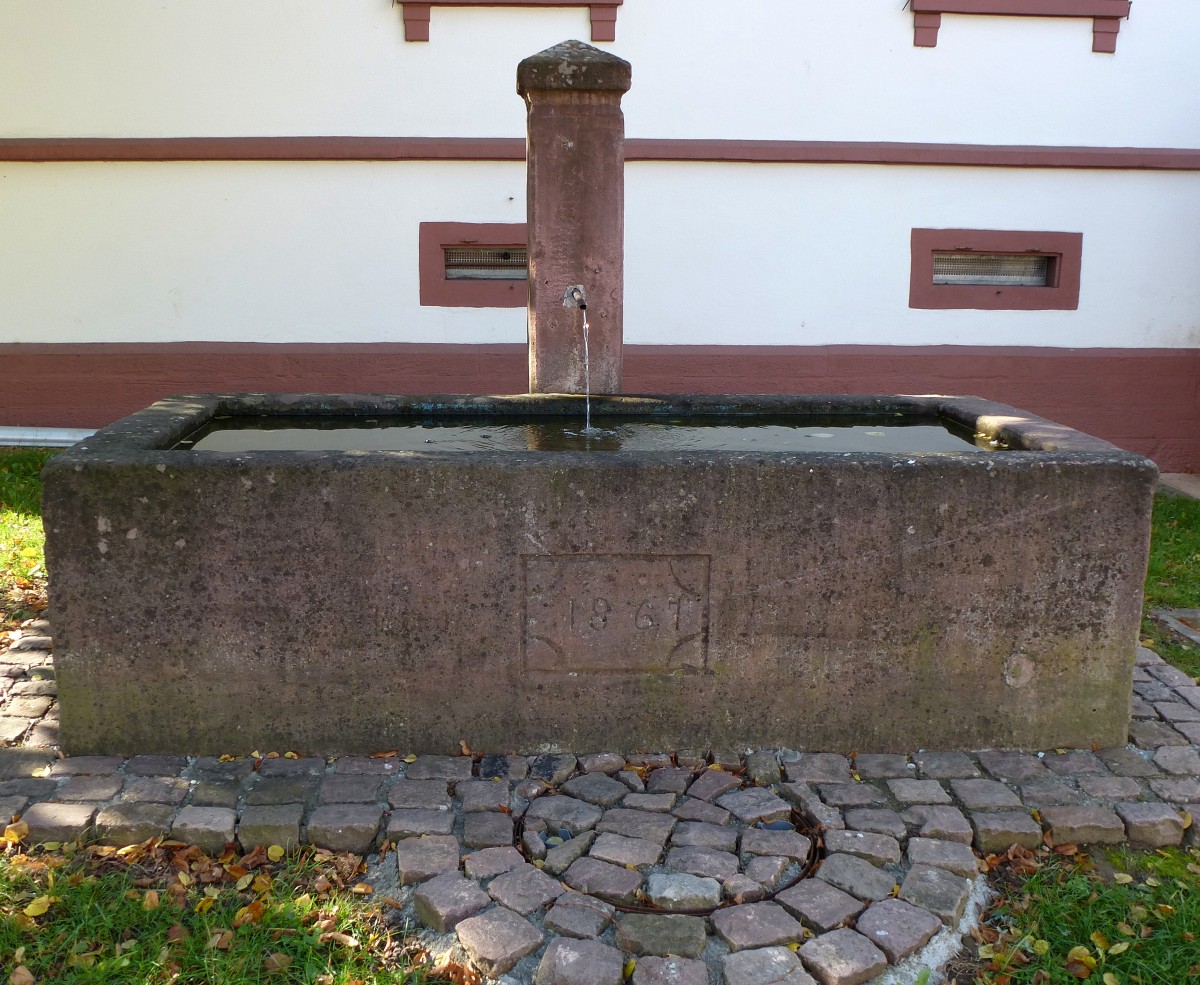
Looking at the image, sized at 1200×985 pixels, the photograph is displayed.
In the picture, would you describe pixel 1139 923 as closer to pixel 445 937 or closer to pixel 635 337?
pixel 445 937

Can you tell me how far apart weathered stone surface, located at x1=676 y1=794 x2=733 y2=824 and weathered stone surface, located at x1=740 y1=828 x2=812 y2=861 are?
9 centimetres

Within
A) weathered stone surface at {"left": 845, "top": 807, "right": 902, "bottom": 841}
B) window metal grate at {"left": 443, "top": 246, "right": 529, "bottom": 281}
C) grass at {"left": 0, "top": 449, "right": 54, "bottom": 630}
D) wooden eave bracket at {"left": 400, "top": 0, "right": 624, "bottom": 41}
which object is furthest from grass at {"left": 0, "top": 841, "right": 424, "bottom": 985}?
wooden eave bracket at {"left": 400, "top": 0, "right": 624, "bottom": 41}

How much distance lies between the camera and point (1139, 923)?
2.71 metres

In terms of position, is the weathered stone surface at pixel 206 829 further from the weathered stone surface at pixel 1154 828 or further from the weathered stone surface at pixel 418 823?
the weathered stone surface at pixel 1154 828

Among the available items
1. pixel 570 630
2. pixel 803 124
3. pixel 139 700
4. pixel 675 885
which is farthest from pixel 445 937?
pixel 803 124

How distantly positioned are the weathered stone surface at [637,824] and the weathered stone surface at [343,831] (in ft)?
0.89

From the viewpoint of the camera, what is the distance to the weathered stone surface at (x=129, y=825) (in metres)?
2.93

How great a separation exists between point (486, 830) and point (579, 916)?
0.43 metres

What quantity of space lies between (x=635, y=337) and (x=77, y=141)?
3485mm

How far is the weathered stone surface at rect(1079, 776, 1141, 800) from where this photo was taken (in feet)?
10.5

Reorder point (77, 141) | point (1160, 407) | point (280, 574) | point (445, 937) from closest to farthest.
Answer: point (445, 937) → point (280, 574) → point (77, 141) → point (1160, 407)

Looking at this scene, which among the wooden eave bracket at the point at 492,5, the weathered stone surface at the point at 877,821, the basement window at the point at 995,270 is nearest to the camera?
the weathered stone surface at the point at 877,821

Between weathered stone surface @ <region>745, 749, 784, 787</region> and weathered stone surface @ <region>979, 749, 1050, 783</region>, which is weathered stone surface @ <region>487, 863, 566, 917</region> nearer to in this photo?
weathered stone surface @ <region>745, 749, 784, 787</region>

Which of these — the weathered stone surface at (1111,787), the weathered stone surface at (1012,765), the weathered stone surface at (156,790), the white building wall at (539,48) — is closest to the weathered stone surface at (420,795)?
the weathered stone surface at (156,790)
